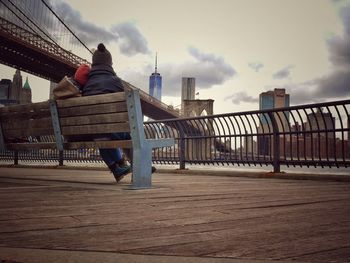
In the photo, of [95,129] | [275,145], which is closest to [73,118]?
[95,129]

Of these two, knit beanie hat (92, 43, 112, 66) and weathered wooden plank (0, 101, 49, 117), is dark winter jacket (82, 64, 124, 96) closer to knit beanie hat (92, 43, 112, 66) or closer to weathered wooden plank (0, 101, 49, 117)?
knit beanie hat (92, 43, 112, 66)

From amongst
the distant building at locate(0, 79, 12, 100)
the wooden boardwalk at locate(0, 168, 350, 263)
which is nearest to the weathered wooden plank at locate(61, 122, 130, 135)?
the wooden boardwalk at locate(0, 168, 350, 263)

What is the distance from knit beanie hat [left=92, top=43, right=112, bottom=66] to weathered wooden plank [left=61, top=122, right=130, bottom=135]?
2.58 feet

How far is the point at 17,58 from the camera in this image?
37.8 meters

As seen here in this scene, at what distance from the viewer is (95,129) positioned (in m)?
3.55

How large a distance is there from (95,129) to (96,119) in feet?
0.33

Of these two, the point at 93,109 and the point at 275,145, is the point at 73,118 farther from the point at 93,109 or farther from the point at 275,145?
the point at 275,145

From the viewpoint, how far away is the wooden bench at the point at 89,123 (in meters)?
3.28

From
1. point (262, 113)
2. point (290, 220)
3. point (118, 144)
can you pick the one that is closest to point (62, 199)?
point (118, 144)

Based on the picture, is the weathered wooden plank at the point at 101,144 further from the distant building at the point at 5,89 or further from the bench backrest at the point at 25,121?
the distant building at the point at 5,89

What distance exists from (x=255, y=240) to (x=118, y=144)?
233cm

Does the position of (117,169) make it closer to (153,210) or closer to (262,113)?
(153,210)

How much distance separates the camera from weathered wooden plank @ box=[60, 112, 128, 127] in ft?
11.0

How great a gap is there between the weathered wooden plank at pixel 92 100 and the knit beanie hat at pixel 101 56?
0.55 meters
